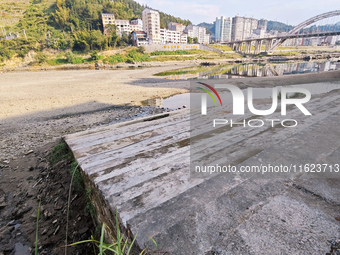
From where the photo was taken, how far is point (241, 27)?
536 ft

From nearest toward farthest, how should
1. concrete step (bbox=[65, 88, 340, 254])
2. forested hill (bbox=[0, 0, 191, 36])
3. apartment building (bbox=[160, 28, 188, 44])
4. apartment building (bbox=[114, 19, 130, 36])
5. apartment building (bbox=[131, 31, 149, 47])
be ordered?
concrete step (bbox=[65, 88, 340, 254]) → apartment building (bbox=[131, 31, 149, 47]) → forested hill (bbox=[0, 0, 191, 36]) → apartment building (bbox=[114, 19, 130, 36]) → apartment building (bbox=[160, 28, 188, 44])

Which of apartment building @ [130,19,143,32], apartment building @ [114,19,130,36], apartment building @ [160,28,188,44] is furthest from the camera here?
apartment building @ [160,28,188,44]

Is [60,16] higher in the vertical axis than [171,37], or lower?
higher

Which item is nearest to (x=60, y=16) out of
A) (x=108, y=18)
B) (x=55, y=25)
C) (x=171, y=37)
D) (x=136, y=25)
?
(x=55, y=25)

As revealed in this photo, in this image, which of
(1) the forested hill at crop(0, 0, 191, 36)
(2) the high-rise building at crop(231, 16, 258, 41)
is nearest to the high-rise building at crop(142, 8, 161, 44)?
(1) the forested hill at crop(0, 0, 191, 36)

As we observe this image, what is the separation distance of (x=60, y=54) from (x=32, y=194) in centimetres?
6084

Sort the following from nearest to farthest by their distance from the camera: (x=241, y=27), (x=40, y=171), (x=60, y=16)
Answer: (x=40, y=171)
(x=60, y=16)
(x=241, y=27)

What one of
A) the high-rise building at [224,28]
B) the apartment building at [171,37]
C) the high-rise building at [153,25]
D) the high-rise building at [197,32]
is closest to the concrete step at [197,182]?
the high-rise building at [153,25]

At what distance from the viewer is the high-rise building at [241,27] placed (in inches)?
6309

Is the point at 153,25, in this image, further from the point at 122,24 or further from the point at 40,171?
the point at 40,171

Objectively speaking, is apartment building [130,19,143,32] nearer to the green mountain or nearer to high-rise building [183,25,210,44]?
the green mountain

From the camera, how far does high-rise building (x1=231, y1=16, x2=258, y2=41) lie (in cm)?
16025

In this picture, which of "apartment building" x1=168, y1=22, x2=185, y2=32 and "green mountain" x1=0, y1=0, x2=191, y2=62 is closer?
"green mountain" x1=0, y1=0, x2=191, y2=62

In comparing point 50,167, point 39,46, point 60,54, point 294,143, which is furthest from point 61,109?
point 39,46
